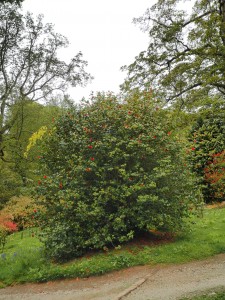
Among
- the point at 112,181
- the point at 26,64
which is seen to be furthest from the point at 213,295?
the point at 26,64

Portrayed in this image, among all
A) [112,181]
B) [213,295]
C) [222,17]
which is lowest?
[213,295]

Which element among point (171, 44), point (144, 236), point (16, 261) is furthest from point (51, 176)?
point (171, 44)

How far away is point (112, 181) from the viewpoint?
7211 millimetres

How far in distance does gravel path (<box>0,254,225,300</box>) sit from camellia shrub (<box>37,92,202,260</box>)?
1.03m

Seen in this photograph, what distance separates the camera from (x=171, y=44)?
9125 millimetres

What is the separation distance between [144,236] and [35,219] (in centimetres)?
303

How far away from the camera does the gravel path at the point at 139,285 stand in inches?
200

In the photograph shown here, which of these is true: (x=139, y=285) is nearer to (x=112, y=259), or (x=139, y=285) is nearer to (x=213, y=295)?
(x=112, y=259)

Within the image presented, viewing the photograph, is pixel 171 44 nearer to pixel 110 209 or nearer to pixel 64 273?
pixel 110 209

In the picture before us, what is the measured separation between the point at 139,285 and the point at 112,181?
2.52 metres

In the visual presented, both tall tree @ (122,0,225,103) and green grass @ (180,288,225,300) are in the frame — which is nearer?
green grass @ (180,288,225,300)

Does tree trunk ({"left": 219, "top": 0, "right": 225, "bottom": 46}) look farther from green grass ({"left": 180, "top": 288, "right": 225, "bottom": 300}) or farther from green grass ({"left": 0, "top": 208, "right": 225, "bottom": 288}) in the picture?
green grass ({"left": 180, "top": 288, "right": 225, "bottom": 300})

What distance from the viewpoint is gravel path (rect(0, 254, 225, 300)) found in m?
5.07

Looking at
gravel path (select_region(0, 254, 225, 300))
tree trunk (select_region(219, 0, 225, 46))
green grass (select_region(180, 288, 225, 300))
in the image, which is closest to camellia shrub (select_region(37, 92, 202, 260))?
gravel path (select_region(0, 254, 225, 300))
